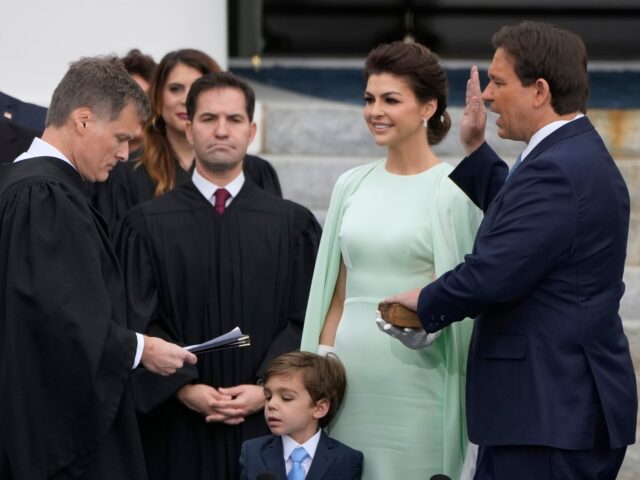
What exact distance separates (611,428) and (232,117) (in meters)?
2.04

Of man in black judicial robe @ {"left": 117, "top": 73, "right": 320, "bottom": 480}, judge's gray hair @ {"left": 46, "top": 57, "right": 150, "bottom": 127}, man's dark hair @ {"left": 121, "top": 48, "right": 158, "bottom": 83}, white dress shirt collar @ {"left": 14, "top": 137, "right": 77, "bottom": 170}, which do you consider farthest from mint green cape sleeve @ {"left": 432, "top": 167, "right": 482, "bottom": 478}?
man's dark hair @ {"left": 121, "top": 48, "right": 158, "bottom": 83}

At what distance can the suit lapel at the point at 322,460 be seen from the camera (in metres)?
4.88

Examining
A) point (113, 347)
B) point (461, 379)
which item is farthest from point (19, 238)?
point (461, 379)

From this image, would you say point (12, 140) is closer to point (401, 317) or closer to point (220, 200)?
point (220, 200)

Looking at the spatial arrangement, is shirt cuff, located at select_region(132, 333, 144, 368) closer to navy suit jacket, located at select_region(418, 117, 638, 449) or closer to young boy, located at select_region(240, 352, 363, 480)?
young boy, located at select_region(240, 352, 363, 480)

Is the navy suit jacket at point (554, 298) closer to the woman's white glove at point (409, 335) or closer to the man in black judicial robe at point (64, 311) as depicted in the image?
the woman's white glove at point (409, 335)

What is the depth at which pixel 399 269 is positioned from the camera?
15.9ft

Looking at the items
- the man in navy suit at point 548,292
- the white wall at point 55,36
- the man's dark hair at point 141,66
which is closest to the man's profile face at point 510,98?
the man in navy suit at point 548,292

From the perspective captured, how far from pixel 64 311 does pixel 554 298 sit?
140 cm

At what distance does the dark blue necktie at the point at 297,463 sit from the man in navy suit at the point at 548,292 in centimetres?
83

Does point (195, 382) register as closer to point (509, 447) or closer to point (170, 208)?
point (170, 208)

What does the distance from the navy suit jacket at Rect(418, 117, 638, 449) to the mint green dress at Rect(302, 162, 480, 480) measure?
56 centimetres

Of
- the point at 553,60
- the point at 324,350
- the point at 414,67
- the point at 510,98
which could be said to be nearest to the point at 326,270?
the point at 324,350

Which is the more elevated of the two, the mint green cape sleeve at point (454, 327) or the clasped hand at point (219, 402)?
the mint green cape sleeve at point (454, 327)
